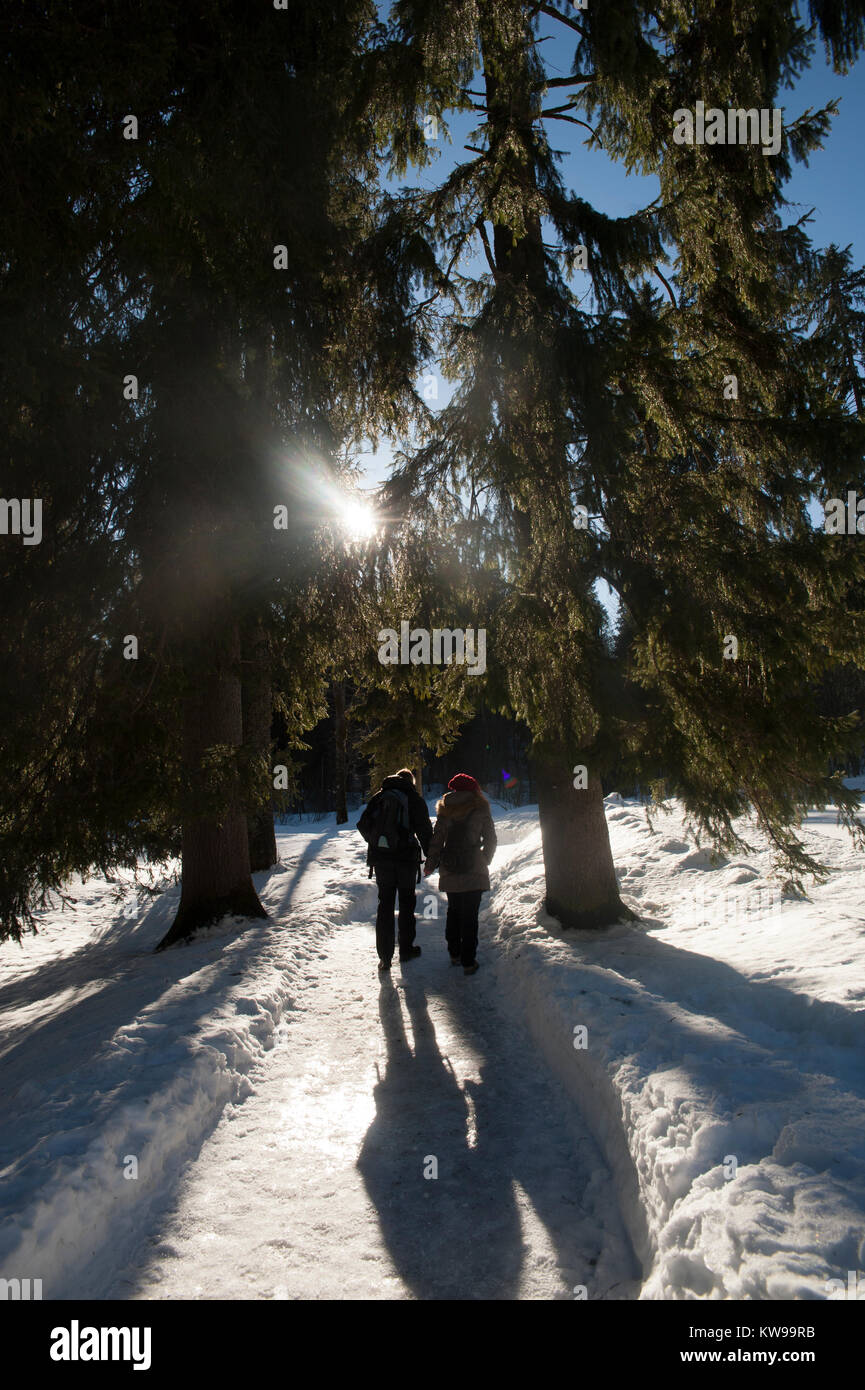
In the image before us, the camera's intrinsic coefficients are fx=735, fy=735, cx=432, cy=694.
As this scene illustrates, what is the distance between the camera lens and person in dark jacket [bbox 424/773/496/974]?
7895 millimetres

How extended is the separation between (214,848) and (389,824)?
2676 millimetres

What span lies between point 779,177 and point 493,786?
1752 inches

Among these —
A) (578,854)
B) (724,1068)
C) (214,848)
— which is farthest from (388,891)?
(724,1068)

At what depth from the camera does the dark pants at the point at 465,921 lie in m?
7.95

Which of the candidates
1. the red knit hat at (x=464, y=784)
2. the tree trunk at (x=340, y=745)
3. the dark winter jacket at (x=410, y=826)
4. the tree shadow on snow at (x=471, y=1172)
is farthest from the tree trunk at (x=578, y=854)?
the tree trunk at (x=340, y=745)

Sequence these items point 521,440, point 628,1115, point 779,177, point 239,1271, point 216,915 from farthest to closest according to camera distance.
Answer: point 216,915, point 779,177, point 521,440, point 628,1115, point 239,1271

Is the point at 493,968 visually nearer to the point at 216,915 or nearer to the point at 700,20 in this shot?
the point at 216,915

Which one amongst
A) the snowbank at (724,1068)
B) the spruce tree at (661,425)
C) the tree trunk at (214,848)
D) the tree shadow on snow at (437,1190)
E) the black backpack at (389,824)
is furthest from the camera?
the tree trunk at (214,848)

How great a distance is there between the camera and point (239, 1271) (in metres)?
3.22

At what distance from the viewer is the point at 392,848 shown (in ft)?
26.2

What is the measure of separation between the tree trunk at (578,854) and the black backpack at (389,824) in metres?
1.55

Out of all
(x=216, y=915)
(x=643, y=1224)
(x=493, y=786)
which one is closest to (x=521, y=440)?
(x=643, y=1224)

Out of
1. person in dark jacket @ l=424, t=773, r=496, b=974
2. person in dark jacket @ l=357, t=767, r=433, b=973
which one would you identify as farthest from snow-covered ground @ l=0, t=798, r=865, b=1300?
person in dark jacket @ l=357, t=767, r=433, b=973

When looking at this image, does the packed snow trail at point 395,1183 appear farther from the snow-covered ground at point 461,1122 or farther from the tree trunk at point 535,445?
the tree trunk at point 535,445
